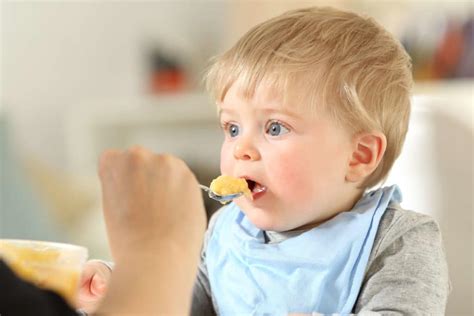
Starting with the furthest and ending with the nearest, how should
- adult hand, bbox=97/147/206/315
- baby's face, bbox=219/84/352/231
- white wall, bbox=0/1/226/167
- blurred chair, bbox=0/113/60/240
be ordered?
1. white wall, bbox=0/1/226/167
2. blurred chair, bbox=0/113/60/240
3. baby's face, bbox=219/84/352/231
4. adult hand, bbox=97/147/206/315

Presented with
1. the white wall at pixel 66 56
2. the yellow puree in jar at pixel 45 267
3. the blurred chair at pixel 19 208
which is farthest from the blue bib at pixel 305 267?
the white wall at pixel 66 56

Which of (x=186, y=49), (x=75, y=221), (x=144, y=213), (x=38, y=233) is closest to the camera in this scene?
(x=144, y=213)

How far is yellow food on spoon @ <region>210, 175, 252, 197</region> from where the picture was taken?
921mm

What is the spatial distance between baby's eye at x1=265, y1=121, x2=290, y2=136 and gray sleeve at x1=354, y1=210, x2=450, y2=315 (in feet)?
0.56

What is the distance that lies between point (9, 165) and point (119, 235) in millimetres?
2103

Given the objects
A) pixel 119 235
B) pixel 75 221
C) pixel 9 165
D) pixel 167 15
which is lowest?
pixel 75 221

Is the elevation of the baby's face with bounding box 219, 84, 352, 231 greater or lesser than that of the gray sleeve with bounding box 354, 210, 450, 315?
greater

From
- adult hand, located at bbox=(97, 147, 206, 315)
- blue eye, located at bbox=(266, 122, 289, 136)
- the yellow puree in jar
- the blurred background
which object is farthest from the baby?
the blurred background

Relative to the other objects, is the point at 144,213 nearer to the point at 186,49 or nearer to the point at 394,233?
the point at 394,233

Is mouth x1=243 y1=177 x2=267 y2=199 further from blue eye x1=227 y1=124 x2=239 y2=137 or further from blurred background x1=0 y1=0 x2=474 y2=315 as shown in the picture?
blurred background x1=0 y1=0 x2=474 y2=315

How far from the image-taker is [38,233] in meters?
2.58

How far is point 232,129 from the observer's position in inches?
39.2

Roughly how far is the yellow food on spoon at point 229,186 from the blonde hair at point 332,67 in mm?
106

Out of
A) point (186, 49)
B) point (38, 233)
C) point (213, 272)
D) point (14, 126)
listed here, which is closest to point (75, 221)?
point (38, 233)
